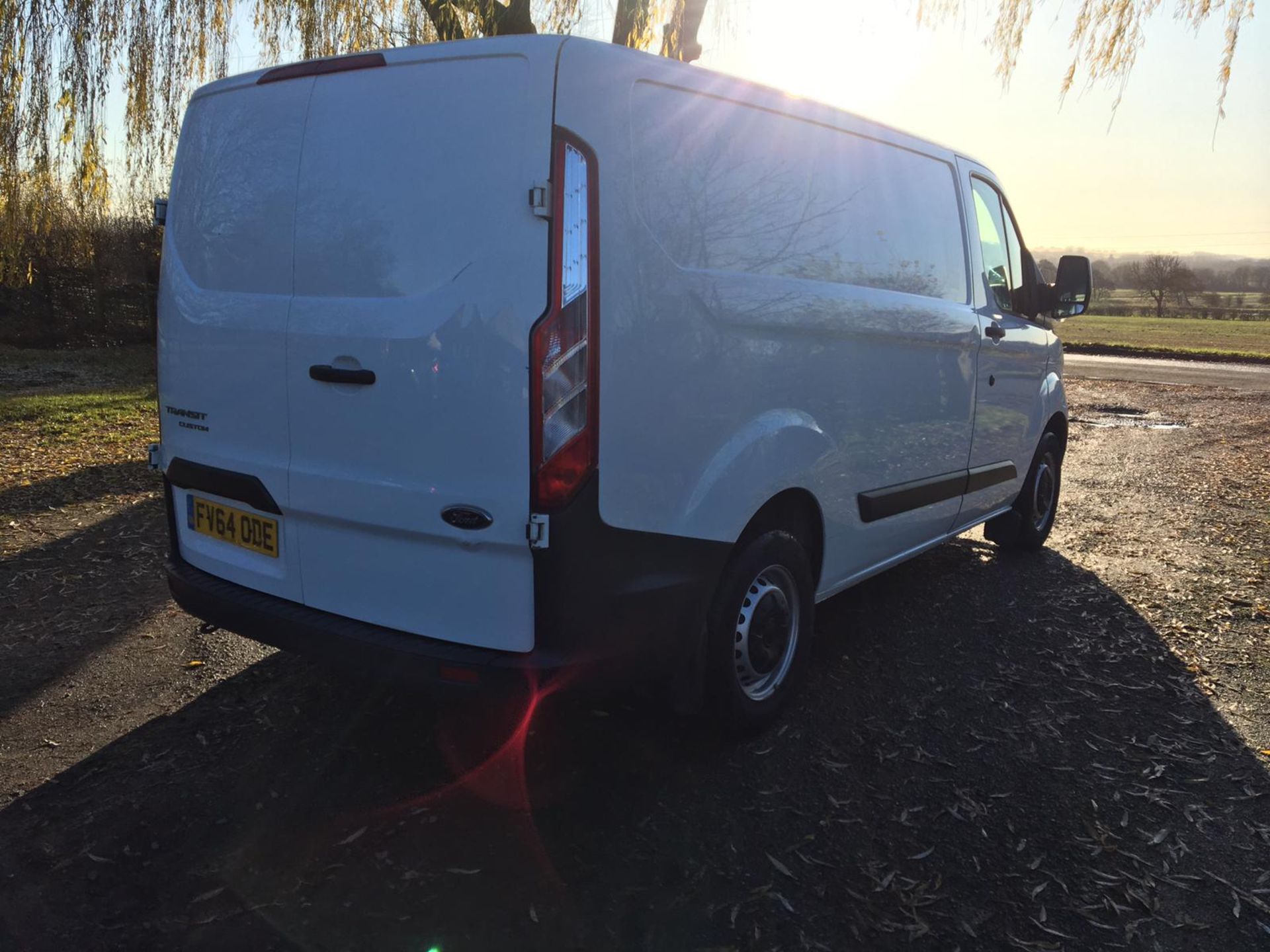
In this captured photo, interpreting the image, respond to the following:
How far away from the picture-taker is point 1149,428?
12.0m

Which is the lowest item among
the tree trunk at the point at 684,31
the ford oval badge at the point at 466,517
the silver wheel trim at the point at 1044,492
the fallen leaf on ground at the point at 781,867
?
the fallen leaf on ground at the point at 781,867

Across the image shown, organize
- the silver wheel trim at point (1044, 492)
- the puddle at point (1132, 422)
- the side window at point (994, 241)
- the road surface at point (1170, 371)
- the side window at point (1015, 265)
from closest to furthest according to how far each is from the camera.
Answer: the side window at point (994, 241) → the side window at point (1015, 265) → the silver wheel trim at point (1044, 492) → the puddle at point (1132, 422) → the road surface at point (1170, 371)

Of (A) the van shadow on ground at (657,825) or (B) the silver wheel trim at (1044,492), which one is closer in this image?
(A) the van shadow on ground at (657,825)

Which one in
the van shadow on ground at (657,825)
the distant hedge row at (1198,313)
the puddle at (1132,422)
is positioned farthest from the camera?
the distant hedge row at (1198,313)

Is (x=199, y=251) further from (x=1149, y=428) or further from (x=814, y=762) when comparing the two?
(x=1149, y=428)

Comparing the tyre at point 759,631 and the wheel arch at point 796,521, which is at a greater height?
the wheel arch at point 796,521

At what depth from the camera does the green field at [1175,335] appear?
2811cm

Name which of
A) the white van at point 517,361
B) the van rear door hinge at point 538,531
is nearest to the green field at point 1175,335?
the white van at point 517,361

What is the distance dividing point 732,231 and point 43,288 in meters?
17.2

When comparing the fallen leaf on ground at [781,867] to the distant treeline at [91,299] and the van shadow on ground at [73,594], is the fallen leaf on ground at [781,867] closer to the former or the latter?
the van shadow on ground at [73,594]

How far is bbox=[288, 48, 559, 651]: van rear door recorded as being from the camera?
2477mm

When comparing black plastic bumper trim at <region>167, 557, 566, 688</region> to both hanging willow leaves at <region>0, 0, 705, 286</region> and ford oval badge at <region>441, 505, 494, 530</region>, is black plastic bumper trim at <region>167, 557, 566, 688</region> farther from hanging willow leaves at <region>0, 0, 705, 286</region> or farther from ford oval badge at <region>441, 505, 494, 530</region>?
hanging willow leaves at <region>0, 0, 705, 286</region>

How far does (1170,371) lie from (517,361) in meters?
22.7

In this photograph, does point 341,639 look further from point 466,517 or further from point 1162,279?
point 1162,279
